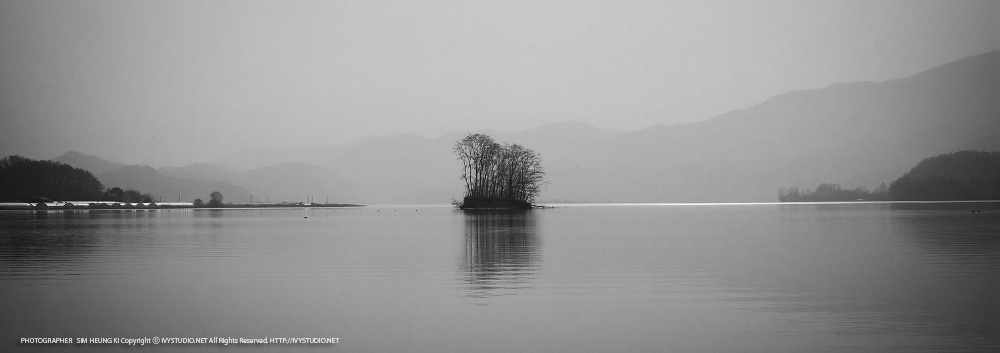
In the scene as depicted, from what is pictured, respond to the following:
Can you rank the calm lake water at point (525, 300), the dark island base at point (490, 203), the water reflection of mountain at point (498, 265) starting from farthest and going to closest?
the dark island base at point (490, 203) < the water reflection of mountain at point (498, 265) < the calm lake water at point (525, 300)

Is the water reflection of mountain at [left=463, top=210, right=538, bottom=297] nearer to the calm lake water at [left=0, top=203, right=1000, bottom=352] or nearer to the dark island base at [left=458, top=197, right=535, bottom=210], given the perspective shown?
the calm lake water at [left=0, top=203, right=1000, bottom=352]

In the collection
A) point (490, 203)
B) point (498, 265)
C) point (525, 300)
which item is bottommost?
point (525, 300)

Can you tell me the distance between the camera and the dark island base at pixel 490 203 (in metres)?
139

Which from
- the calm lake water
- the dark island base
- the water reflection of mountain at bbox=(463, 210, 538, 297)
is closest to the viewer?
the calm lake water

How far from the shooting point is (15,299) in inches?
698

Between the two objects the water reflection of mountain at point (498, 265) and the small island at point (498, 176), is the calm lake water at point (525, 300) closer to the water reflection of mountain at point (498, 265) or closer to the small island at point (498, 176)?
the water reflection of mountain at point (498, 265)

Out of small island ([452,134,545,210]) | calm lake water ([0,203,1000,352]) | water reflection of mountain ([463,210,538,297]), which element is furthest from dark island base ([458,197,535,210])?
calm lake water ([0,203,1000,352])

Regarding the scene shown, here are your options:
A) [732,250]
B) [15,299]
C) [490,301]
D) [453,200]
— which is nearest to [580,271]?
[490,301]

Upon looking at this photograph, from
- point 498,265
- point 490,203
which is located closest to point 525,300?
point 498,265

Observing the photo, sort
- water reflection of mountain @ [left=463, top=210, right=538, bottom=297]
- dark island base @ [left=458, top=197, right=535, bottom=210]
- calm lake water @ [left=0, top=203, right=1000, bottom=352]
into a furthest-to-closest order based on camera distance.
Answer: dark island base @ [left=458, top=197, right=535, bottom=210], water reflection of mountain @ [left=463, top=210, right=538, bottom=297], calm lake water @ [left=0, top=203, right=1000, bottom=352]

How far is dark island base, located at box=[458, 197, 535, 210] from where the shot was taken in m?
139

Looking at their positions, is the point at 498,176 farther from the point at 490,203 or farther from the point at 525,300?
the point at 525,300

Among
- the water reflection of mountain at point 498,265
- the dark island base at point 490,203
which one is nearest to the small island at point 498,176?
the dark island base at point 490,203

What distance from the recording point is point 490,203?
139625mm
